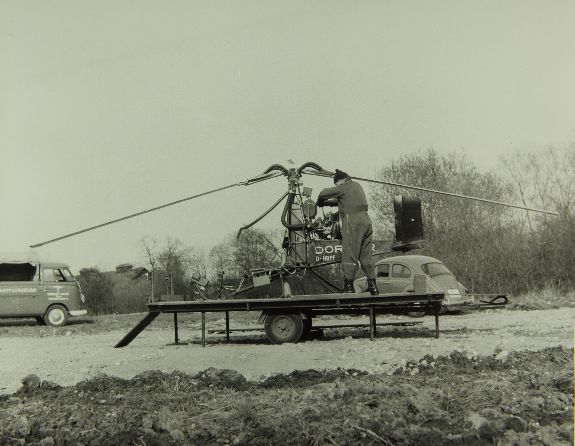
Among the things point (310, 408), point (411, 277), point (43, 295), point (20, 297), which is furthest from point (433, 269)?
point (310, 408)

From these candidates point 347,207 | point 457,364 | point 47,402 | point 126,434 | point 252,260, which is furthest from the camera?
point 252,260

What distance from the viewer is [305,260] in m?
12.2

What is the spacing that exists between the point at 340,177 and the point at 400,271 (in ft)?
26.0

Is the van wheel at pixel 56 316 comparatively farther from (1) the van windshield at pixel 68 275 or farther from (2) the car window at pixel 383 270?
(2) the car window at pixel 383 270

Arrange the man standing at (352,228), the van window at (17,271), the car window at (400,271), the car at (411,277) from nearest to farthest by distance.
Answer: the man standing at (352,228) < the car at (411,277) < the car window at (400,271) < the van window at (17,271)

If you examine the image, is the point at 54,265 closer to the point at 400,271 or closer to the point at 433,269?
the point at 400,271

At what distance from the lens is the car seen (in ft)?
60.9

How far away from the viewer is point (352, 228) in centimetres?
1147

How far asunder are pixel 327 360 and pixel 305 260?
3214mm

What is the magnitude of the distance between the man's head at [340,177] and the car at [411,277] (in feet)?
24.0

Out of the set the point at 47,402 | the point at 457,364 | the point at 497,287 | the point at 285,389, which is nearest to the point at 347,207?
the point at 457,364

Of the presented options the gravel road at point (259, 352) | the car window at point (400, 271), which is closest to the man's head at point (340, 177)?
the gravel road at point (259, 352)

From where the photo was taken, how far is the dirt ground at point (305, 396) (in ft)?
16.1

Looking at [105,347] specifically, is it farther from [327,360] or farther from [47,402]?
[47,402]
